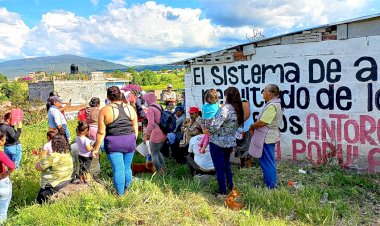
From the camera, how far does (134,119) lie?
16.1ft

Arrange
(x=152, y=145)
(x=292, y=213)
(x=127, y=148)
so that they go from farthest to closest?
(x=152, y=145) < (x=127, y=148) < (x=292, y=213)

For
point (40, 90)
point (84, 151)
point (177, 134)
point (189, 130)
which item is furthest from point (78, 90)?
point (84, 151)

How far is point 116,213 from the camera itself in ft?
14.1

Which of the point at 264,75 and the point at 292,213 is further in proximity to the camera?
the point at 264,75

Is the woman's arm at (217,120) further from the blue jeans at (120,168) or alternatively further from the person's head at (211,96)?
the blue jeans at (120,168)

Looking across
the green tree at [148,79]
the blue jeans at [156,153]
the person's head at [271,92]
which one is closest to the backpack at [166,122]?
the blue jeans at [156,153]

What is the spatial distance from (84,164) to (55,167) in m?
0.58

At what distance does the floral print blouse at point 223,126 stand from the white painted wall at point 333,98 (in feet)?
7.48

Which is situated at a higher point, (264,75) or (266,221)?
(264,75)

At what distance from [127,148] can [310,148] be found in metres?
3.73

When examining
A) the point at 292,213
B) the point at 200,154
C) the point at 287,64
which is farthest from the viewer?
the point at 287,64

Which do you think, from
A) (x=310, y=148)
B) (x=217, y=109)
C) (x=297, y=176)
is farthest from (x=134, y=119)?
(x=310, y=148)

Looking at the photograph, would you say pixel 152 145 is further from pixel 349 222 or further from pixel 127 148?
pixel 349 222

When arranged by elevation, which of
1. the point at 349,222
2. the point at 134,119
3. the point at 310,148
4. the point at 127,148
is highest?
the point at 134,119
